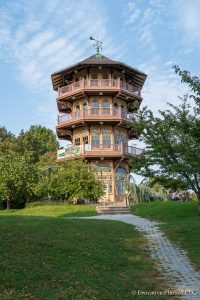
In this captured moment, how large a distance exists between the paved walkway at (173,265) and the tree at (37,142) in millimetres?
35570

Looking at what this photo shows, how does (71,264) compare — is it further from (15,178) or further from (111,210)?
(15,178)

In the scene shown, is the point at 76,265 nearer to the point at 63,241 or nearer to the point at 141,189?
the point at 63,241

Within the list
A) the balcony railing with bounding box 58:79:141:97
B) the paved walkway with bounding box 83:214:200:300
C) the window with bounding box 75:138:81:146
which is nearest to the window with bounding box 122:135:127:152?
the window with bounding box 75:138:81:146

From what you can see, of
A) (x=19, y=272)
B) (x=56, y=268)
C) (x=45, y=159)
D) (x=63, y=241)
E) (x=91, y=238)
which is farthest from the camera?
(x=45, y=159)

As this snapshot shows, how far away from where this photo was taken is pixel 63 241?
12.6 meters

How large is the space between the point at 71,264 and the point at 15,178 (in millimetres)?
24017

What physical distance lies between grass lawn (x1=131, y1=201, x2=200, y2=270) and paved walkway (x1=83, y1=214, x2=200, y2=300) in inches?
12.4

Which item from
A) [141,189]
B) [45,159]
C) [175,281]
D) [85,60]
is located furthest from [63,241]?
[45,159]

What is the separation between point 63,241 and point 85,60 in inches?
1220

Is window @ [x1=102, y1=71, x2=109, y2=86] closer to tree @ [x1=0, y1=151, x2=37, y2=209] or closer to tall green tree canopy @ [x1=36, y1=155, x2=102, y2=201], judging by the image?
tall green tree canopy @ [x1=36, y1=155, x2=102, y2=201]

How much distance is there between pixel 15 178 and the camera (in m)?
32.9

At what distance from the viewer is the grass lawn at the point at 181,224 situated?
13720 mm

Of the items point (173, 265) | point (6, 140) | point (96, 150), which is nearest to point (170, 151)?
point (173, 265)

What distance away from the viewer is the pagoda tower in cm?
3878
